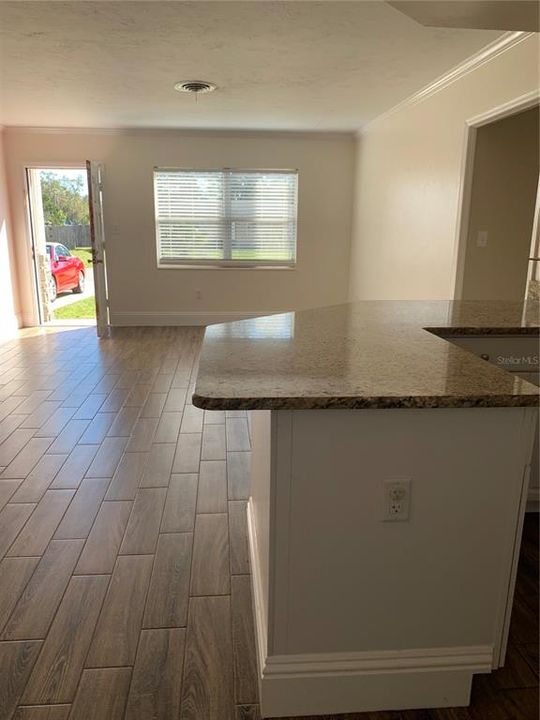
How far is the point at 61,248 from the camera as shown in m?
8.73

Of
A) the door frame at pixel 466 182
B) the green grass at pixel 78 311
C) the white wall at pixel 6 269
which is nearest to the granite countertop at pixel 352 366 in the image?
the door frame at pixel 466 182

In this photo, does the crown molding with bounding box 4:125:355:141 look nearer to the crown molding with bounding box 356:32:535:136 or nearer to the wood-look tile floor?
the crown molding with bounding box 356:32:535:136

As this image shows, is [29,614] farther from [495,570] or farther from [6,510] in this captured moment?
[495,570]

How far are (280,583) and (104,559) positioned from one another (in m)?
1.06

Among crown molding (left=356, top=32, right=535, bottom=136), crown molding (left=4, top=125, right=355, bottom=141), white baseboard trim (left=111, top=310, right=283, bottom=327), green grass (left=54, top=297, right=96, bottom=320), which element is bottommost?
green grass (left=54, top=297, right=96, bottom=320)

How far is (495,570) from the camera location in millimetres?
1424

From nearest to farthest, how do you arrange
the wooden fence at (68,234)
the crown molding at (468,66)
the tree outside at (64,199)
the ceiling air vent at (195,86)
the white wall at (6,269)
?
1. the crown molding at (468,66)
2. the ceiling air vent at (195,86)
3. the white wall at (6,269)
4. the tree outside at (64,199)
5. the wooden fence at (68,234)

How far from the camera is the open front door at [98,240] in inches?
244

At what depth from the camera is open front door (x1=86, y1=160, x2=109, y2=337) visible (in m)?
6.20

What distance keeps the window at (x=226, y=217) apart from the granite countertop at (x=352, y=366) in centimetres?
487

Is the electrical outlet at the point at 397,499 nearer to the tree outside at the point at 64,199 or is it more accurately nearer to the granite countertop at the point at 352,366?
the granite countertop at the point at 352,366

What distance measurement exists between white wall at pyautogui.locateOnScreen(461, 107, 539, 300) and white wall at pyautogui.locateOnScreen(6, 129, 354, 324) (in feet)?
10.7

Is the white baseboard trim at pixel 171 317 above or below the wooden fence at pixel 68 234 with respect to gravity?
below

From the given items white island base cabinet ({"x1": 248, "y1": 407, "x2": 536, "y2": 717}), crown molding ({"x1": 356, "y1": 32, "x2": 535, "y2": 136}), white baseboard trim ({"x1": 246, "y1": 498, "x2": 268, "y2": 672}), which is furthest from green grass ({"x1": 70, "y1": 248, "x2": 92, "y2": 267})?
white island base cabinet ({"x1": 248, "y1": 407, "x2": 536, "y2": 717})
